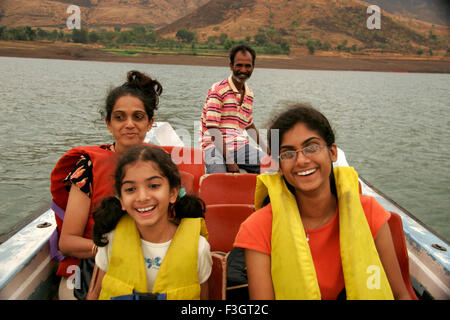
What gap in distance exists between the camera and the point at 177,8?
118 meters

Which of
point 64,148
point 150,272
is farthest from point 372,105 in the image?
point 150,272

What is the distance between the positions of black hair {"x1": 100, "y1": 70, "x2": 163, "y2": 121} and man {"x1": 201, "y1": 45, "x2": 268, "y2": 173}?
1146 millimetres

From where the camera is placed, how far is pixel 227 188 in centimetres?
226

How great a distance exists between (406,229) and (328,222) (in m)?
0.99

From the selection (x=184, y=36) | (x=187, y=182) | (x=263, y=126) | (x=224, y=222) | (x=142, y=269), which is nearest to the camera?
(x=142, y=269)

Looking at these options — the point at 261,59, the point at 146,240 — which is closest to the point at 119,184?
the point at 146,240

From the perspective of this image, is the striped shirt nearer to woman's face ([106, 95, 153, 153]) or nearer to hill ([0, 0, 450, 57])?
woman's face ([106, 95, 153, 153])

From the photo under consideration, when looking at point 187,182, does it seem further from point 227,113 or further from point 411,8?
point 411,8

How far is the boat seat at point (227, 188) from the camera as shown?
2232 millimetres

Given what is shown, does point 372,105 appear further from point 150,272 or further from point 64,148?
point 150,272

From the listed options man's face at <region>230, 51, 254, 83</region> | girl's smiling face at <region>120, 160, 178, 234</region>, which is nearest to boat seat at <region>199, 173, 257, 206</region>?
girl's smiling face at <region>120, 160, 178, 234</region>

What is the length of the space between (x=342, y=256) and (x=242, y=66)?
2.30 meters

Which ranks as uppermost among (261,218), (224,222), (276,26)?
(276,26)

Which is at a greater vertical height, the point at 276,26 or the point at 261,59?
the point at 276,26
